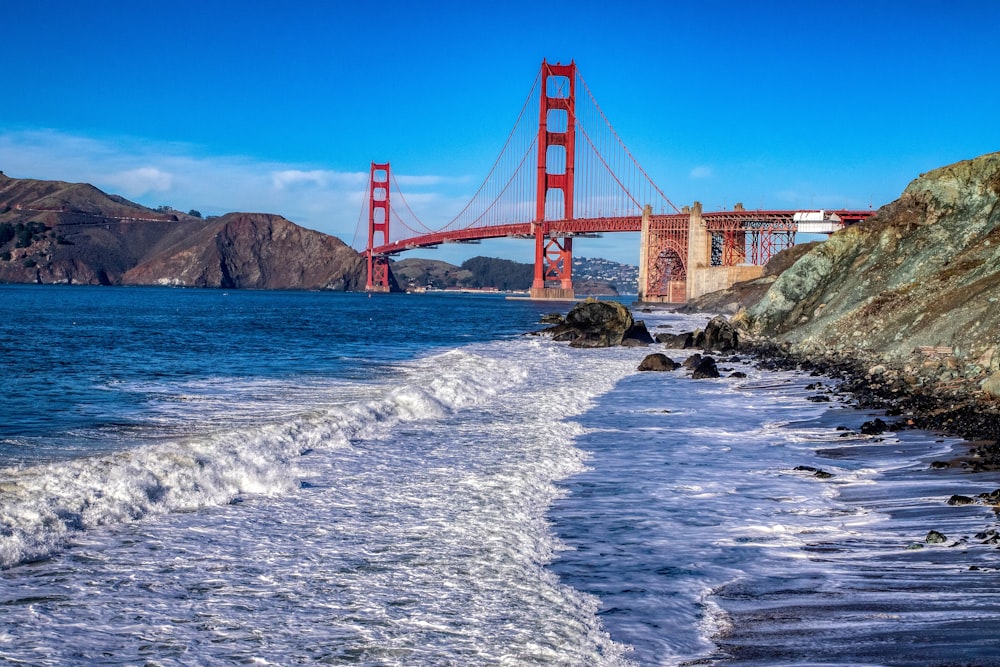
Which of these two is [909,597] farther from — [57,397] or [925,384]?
[57,397]

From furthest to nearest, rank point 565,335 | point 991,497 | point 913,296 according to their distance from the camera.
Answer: point 565,335 → point 913,296 → point 991,497

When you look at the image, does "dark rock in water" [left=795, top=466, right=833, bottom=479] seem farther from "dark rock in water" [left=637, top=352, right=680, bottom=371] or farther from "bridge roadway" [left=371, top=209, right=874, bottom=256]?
"bridge roadway" [left=371, top=209, right=874, bottom=256]

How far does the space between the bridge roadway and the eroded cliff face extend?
34.3m

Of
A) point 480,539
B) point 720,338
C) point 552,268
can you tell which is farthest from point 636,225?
point 480,539

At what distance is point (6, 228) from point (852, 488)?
6631 inches

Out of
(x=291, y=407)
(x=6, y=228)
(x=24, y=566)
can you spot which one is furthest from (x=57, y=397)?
Answer: (x=6, y=228)

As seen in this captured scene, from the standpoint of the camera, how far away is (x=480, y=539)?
17.3 ft

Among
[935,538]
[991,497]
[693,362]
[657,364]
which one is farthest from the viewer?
[657,364]

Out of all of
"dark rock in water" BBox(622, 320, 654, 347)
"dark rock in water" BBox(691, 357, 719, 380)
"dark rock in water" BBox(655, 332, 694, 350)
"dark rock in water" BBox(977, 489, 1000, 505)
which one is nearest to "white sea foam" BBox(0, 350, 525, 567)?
"dark rock in water" BBox(977, 489, 1000, 505)

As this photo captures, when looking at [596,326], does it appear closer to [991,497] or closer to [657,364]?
[657,364]

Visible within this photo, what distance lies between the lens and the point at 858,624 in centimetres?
387

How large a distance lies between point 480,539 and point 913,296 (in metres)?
15.0

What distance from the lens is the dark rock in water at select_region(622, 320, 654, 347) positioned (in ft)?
87.7

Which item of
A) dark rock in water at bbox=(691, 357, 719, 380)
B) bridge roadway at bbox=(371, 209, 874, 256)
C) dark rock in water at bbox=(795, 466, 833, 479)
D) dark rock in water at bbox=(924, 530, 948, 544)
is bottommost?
dark rock in water at bbox=(795, 466, 833, 479)
